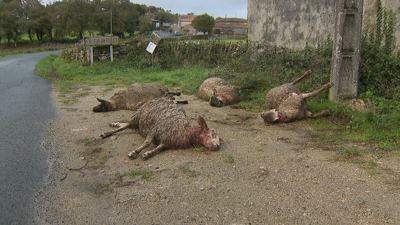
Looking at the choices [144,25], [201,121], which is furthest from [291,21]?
[144,25]

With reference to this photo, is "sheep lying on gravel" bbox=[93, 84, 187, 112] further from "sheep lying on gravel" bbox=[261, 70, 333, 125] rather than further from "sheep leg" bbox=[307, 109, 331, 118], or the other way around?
"sheep leg" bbox=[307, 109, 331, 118]

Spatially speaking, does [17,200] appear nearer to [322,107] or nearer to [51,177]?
[51,177]

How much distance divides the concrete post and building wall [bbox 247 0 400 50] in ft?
5.41

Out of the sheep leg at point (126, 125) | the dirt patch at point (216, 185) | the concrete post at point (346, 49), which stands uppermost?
the concrete post at point (346, 49)

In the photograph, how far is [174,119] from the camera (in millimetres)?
5598

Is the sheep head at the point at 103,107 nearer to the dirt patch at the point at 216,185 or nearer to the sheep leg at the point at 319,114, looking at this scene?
the dirt patch at the point at 216,185

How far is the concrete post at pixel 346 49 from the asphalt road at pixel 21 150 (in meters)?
6.51

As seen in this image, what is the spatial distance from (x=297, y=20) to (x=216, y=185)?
28.9ft

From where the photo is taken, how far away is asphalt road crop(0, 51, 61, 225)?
148 inches

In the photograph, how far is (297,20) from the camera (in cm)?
1123

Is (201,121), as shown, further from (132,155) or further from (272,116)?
(272,116)

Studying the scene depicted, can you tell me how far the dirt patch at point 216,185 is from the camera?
3512mm

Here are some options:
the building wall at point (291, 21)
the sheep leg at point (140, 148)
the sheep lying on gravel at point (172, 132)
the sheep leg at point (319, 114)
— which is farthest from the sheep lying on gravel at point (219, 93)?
the sheep leg at point (140, 148)

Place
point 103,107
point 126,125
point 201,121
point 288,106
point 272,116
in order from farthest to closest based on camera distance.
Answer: point 103,107
point 288,106
point 272,116
point 126,125
point 201,121
